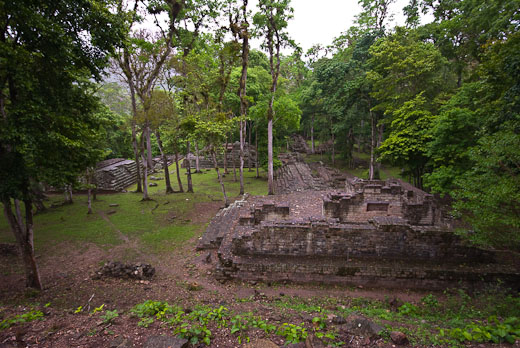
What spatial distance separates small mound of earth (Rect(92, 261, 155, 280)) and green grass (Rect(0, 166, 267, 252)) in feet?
7.18

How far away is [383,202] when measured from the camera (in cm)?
1147

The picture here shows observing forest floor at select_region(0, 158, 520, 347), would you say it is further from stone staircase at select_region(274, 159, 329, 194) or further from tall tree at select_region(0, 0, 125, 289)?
stone staircase at select_region(274, 159, 329, 194)

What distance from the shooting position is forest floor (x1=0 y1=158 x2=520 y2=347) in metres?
4.01

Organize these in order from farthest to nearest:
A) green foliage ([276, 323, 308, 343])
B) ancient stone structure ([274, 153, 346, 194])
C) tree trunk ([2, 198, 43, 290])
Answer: ancient stone structure ([274, 153, 346, 194])
tree trunk ([2, 198, 43, 290])
green foliage ([276, 323, 308, 343])

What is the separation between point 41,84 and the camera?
649 cm

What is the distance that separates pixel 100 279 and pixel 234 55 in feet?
47.2

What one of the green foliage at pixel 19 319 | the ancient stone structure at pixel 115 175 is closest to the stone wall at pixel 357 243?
the green foliage at pixel 19 319

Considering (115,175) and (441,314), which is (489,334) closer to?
(441,314)

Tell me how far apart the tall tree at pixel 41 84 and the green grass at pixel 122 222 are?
14.6ft

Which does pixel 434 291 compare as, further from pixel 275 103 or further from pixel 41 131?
pixel 275 103

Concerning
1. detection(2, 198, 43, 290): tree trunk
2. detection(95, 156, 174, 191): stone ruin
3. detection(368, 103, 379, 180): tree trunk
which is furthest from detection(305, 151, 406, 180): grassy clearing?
detection(2, 198, 43, 290): tree trunk

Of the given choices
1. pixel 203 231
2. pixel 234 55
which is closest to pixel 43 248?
pixel 203 231

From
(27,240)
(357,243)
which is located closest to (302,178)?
(357,243)

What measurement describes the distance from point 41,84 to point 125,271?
21.2 ft
